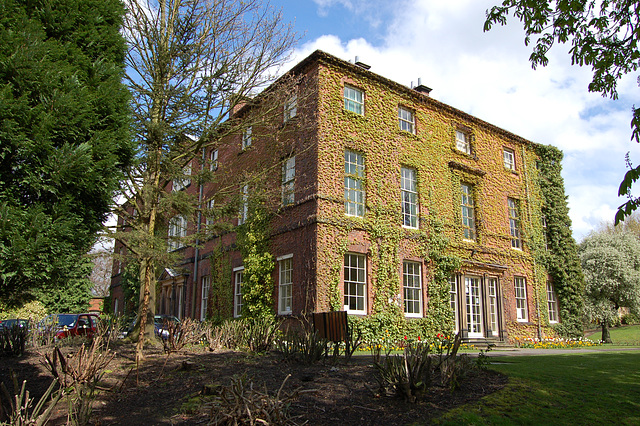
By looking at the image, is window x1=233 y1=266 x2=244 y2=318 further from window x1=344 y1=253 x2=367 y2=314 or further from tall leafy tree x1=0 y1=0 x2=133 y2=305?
tall leafy tree x1=0 y1=0 x2=133 y2=305

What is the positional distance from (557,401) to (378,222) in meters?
11.0

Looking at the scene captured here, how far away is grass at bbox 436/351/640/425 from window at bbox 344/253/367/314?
26.8 ft

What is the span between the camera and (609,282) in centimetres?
2581

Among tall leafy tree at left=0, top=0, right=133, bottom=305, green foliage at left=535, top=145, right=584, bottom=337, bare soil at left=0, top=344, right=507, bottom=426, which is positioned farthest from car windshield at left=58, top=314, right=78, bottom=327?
green foliage at left=535, top=145, right=584, bottom=337

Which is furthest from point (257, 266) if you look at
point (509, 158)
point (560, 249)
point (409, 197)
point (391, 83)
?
point (560, 249)

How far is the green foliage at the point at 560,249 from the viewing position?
920 inches

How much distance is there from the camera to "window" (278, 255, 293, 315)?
53.8 ft

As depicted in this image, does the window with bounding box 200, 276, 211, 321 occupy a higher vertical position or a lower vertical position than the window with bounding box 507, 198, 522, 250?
lower

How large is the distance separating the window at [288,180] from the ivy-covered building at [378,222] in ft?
0.19

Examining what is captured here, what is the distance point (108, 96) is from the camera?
6.21 meters

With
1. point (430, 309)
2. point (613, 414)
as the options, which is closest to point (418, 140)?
point (430, 309)

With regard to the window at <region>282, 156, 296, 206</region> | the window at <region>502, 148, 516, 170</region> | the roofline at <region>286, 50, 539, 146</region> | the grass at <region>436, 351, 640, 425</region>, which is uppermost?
the roofline at <region>286, 50, 539, 146</region>

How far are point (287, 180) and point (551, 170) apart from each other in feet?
53.0

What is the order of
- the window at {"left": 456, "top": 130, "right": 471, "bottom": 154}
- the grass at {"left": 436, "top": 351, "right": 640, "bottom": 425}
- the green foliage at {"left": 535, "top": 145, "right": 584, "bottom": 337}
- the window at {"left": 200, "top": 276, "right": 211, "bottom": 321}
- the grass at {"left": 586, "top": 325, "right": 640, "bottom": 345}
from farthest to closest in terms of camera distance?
1. the grass at {"left": 586, "top": 325, "right": 640, "bottom": 345}
2. the green foliage at {"left": 535, "top": 145, "right": 584, "bottom": 337}
3. the window at {"left": 200, "top": 276, "right": 211, "bottom": 321}
4. the window at {"left": 456, "top": 130, "right": 471, "bottom": 154}
5. the grass at {"left": 436, "top": 351, "right": 640, "bottom": 425}
